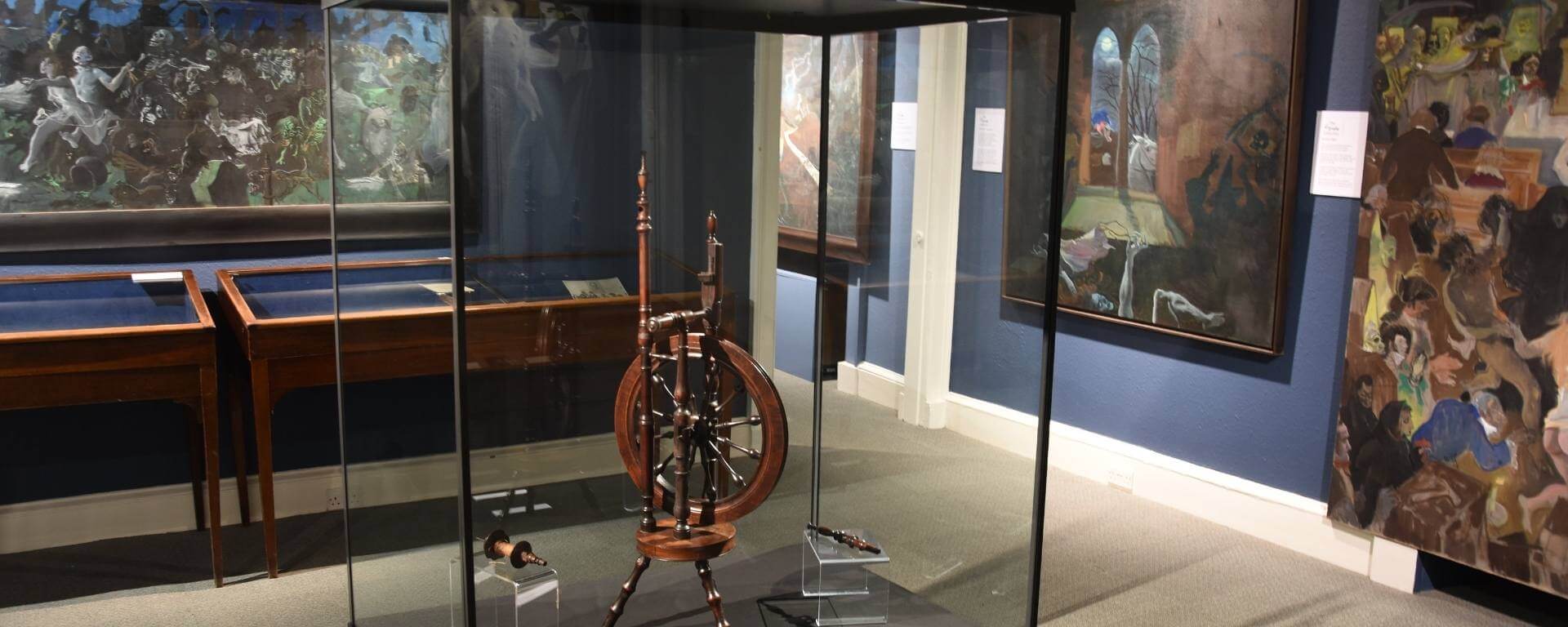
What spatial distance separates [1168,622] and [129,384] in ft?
9.87

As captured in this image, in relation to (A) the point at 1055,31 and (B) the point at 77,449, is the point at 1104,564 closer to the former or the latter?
(A) the point at 1055,31

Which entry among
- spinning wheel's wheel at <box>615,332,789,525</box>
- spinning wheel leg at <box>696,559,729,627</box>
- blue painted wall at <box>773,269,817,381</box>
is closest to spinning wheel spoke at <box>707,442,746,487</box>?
spinning wheel's wheel at <box>615,332,789,525</box>

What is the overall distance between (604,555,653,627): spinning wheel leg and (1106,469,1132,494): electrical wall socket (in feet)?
8.49

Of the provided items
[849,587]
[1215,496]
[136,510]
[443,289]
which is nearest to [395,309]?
[443,289]

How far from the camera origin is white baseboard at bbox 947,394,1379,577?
157 inches

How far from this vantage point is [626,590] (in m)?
2.65

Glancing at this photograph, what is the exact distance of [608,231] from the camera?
2463 mm

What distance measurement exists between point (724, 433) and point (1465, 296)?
2283 mm

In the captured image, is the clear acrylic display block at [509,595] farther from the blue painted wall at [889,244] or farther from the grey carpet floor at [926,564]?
the blue painted wall at [889,244]

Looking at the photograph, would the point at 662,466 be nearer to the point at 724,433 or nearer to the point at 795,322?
the point at 724,433

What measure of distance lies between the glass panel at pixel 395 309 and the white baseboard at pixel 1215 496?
2916 mm

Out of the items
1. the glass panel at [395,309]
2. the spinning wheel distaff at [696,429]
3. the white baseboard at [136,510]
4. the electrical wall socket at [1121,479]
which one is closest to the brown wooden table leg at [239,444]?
the white baseboard at [136,510]

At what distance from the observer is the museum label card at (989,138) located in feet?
9.12

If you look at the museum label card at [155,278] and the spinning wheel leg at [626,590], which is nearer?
the spinning wheel leg at [626,590]
